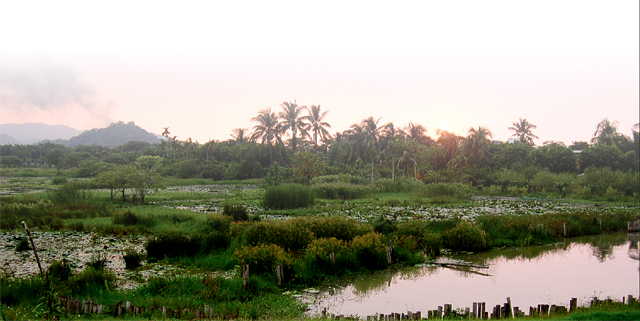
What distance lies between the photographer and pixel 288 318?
663cm

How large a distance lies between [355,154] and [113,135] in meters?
94.7

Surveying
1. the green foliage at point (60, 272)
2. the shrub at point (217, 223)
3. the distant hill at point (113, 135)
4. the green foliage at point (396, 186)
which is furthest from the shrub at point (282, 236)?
the distant hill at point (113, 135)

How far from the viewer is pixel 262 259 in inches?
354

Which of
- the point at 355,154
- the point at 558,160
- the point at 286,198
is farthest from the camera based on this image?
the point at 355,154

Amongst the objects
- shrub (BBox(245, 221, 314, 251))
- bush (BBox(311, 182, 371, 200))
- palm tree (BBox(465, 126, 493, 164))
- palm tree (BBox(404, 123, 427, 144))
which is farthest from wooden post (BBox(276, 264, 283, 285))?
palm tree (BBox(404, 123, 427, 144))

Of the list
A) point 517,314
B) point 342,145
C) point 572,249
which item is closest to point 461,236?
point 572,249

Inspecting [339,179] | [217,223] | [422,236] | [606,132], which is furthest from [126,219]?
[606,132]

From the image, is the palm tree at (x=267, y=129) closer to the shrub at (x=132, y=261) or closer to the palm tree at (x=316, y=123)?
the palm tree at (x=316, y=123)

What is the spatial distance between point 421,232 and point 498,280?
321cm

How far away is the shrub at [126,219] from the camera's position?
1492 centimetres

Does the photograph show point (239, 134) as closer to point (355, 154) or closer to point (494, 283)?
point (355, 154)

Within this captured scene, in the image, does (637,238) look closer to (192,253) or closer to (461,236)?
(461,236)

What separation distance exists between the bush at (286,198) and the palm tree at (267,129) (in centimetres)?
2597

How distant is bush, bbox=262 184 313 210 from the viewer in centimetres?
2133
